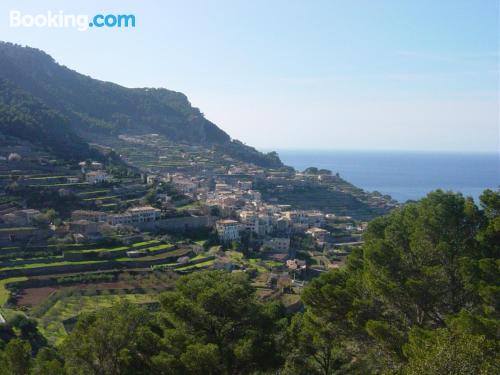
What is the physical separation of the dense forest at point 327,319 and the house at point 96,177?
35.2 metres

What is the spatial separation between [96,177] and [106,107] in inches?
2172

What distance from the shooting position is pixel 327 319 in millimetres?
12109

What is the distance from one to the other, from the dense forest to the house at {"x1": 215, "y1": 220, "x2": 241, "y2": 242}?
27.2m

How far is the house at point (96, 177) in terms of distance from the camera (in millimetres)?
45250

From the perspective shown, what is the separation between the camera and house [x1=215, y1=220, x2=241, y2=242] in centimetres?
4025

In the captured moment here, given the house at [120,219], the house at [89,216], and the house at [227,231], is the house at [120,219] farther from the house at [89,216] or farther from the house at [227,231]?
the house at [227,231]

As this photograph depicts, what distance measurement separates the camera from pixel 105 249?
31906mm

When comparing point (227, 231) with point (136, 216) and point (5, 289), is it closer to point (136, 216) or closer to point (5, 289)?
point (136, 216)

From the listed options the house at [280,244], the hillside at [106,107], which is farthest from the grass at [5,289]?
the hillside at [106,107]

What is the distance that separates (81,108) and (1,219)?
210 feet

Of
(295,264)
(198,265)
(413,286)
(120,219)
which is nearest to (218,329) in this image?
(413,286)

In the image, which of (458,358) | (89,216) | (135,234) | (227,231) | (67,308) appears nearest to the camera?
(458,358)

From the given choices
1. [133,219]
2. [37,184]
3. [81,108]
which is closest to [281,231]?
[133,219]

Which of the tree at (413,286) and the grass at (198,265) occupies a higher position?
the tree at (413,286)
